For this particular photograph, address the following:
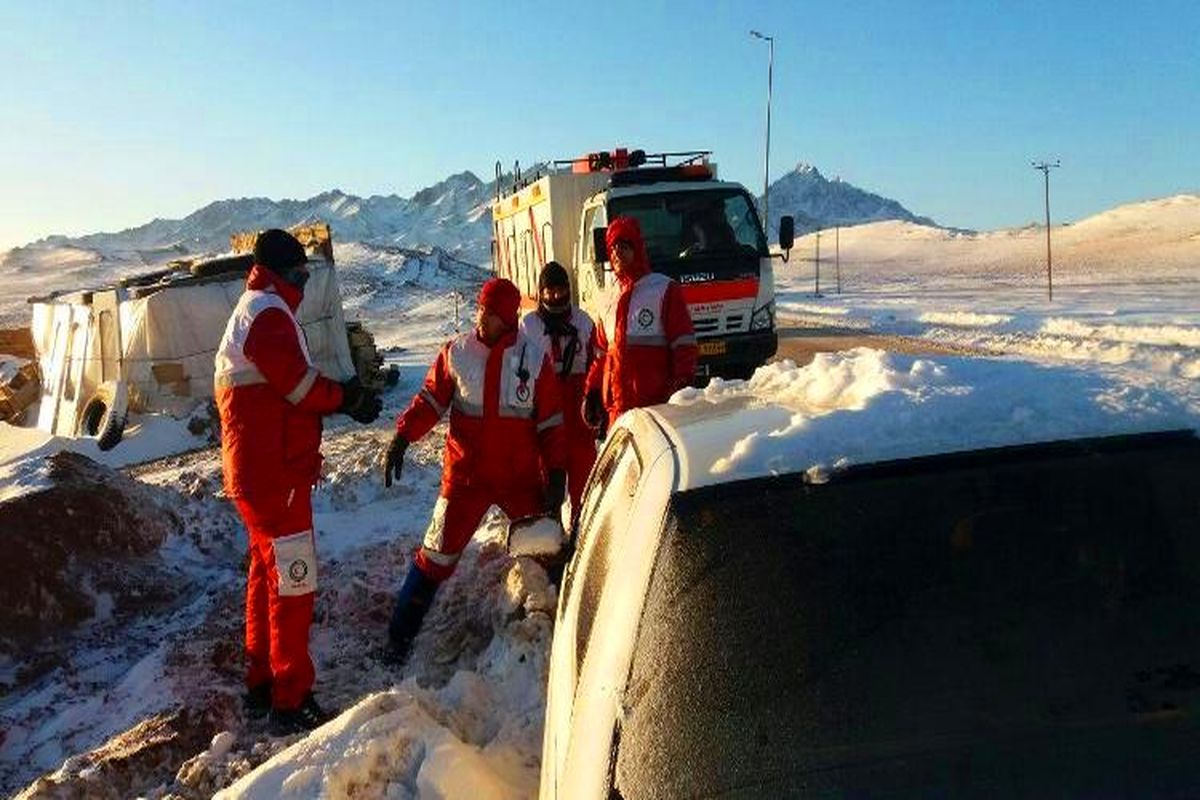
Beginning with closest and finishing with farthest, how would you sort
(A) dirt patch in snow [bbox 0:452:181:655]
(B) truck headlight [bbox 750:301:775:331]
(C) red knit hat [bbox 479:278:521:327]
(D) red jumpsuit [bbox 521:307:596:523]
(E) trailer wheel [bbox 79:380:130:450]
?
(C) red knit hat [bbox 479:278:521:327]
(A) dirt patch in snow [bbox 0:452:181:655]
(D) red jumpsuit [bbox 521:307:596:523]
(B) truck headlight [bbox 750:301:775:331]
(E) trailer wheel [bbox 79:380:130:450]

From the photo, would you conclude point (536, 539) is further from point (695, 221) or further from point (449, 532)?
point (695, 221)

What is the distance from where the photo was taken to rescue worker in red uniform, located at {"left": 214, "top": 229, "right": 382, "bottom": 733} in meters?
4.29

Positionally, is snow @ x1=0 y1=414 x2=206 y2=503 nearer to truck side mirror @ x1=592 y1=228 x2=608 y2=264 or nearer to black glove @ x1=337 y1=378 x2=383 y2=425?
black glove @ x1=337 y1=378 x2=383 y2=425

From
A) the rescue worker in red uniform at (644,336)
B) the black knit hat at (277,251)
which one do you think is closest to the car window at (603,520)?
the black knit hat at (277,251)

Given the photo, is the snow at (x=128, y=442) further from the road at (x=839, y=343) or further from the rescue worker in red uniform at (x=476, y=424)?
the road at (x=839, y=343)

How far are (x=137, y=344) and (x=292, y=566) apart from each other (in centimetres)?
973

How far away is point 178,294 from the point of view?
12883mm

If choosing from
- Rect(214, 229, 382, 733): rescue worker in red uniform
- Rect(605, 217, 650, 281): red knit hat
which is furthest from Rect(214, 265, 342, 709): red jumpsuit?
Rect(605, 217, 650, 281): red knit hat

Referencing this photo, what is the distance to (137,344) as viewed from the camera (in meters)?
12.9

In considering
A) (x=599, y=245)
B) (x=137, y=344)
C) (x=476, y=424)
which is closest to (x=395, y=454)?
(x=476, y=424)

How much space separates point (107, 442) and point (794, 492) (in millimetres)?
11565

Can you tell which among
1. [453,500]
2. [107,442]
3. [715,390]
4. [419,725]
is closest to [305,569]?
[453,500]

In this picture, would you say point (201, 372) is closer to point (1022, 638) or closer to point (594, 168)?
point (594, 168)

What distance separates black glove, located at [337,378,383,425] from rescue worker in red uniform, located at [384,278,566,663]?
0.57ft
